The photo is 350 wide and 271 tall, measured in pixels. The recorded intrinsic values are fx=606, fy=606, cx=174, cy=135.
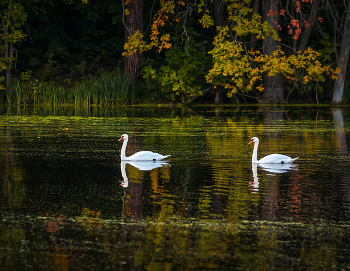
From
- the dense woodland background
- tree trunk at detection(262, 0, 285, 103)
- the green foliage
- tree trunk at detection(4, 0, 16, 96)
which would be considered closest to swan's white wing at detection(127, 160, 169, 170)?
the dense woodland background

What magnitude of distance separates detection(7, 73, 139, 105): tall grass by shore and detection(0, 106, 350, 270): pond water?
54.0 ft

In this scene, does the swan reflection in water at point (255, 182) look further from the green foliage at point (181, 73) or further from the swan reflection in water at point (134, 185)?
the green foliage at point (181, 73)

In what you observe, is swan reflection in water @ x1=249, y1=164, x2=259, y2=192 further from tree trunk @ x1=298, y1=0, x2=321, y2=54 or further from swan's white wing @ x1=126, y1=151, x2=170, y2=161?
tree trunk @ x1=298, y1=0, x2=321, y2=54

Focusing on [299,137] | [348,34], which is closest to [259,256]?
[299,137]

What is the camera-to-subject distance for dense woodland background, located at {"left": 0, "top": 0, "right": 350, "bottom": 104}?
103 feet

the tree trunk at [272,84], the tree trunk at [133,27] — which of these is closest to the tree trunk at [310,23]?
the tree trunk at [272,84]

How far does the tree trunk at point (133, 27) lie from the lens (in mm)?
33231

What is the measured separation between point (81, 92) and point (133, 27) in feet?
15.1

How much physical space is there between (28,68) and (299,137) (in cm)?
2377

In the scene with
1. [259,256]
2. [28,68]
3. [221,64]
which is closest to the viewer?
[259,256]

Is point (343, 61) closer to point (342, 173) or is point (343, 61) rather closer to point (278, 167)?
point (278, 167)

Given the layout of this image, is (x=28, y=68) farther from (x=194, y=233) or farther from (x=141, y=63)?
(x=194, y=233)

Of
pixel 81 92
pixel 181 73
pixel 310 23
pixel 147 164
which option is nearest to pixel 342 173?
pixel 147 164

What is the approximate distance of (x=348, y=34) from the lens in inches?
1254
